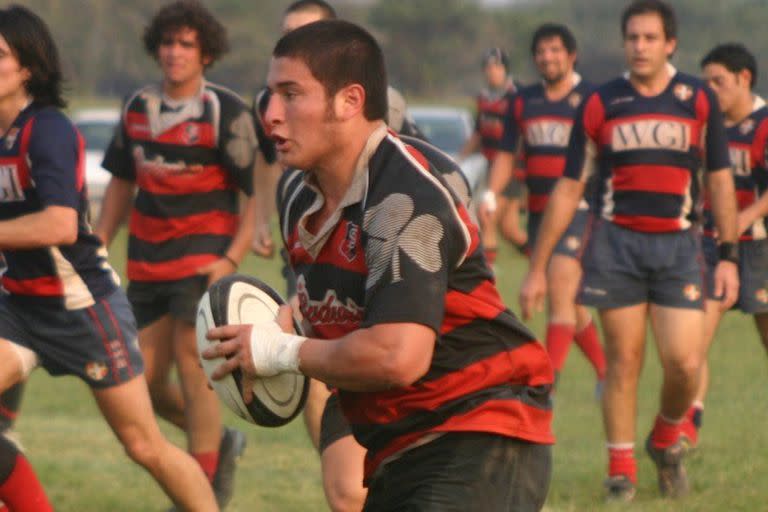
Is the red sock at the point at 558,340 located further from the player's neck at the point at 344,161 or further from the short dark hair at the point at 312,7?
the player's neck at the point at 344,161

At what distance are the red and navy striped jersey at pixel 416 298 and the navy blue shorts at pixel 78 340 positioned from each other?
1879 millimetres

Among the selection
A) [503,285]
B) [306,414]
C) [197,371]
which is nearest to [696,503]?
[306,414]

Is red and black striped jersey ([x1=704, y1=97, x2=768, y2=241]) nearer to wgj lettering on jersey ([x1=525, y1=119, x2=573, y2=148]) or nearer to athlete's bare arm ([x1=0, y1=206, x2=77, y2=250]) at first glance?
wgj lettering on jersey ([x1=525, y1=119, x2=573, y2=148])

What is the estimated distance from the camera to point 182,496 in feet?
20.9

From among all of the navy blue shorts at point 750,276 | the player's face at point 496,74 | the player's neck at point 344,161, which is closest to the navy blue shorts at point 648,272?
the navy blue shorts at point 750,276

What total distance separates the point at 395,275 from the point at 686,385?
14.1ft

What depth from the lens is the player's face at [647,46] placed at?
26.2ft

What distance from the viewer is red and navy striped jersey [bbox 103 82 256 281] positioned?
809 cm

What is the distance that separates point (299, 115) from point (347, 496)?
177cm

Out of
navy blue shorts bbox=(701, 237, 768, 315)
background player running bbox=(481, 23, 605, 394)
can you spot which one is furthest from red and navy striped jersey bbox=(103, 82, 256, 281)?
background player running bbox=(481, 23, 605, 394)

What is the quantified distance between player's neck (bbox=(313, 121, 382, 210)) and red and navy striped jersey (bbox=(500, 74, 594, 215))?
7.81 meters

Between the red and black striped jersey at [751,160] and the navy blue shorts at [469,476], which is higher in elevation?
the navy blue shorts at [469,476]

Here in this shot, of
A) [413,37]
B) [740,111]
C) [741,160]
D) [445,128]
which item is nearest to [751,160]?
[741,160]

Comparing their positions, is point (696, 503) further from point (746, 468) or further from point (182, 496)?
point (182, 496)
